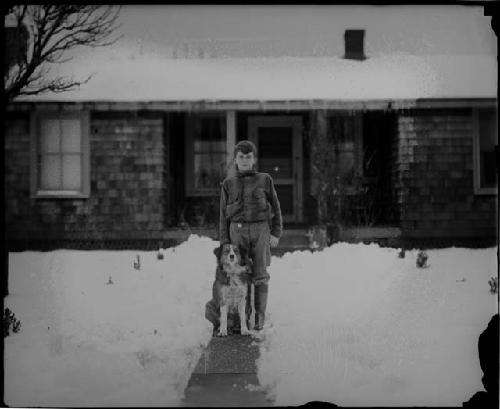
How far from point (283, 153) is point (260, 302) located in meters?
6.64

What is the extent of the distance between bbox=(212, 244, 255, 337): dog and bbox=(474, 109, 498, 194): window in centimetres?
665

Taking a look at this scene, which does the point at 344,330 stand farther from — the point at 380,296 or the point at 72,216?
the point at 72,216

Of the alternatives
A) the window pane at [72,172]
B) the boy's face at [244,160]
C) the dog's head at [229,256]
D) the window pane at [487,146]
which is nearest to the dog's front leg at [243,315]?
the dog's head at [229,256]

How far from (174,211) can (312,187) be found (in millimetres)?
2776

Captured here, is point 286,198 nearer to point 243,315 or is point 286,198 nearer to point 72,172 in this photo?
point 72,172

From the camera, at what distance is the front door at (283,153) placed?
10.7 metres

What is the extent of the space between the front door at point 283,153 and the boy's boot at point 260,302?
6.03 meters

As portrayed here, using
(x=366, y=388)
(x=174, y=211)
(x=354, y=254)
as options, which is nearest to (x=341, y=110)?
(x=354, y=254)

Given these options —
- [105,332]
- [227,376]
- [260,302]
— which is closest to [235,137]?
[260,302]

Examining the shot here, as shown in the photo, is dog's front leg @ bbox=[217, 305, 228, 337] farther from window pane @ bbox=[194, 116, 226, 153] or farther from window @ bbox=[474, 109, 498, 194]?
window @ bbox=[474, 109, 498, 194]

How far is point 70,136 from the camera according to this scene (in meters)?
9.55

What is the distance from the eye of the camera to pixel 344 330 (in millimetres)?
4668

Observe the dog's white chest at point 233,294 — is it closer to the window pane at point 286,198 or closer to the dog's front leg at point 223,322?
the dog's front leg at point 223,322

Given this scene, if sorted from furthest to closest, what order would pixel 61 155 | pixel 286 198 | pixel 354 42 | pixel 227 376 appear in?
pixel 354 42, pixel 286 198, pixel 61 155, pixel 227 376
